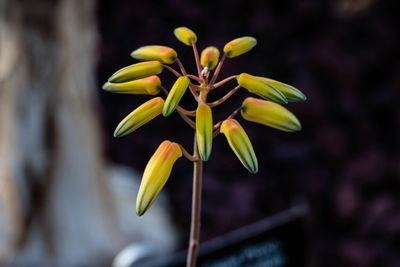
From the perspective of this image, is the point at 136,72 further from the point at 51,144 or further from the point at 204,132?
the point at 51,144

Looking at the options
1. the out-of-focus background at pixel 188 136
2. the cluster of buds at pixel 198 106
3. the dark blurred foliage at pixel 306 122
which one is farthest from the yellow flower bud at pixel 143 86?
the dark blurred foliage at pixel 306 122

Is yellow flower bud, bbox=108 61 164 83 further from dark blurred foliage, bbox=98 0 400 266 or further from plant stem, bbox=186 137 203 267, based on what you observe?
dark blurred foliage, bbox=98 0 400 266

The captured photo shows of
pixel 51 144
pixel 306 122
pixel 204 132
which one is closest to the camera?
pixel 204 132

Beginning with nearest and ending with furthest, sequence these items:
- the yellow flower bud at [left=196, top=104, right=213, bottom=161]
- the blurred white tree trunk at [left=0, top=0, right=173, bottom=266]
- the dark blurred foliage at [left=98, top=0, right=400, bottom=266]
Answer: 1. the yellow flower bud at [left=196, top=104, right=213, bottom=161]
2. the blurred white tree trunk at [left=0, top=0, right=173, bottom=266]
3. the dark blurred foliage at [left=98, top=0, right=400, bottom=266]

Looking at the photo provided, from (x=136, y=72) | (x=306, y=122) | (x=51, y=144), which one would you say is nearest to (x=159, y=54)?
(x=136, y=72)

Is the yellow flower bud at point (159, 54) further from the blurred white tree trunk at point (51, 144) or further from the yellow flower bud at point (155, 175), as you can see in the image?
the blurred white tree trunk at point (51, 144)

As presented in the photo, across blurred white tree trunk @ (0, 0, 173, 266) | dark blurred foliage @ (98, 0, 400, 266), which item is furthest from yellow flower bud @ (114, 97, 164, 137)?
dark blurred foliage @ (98, 0, 400, 266)
